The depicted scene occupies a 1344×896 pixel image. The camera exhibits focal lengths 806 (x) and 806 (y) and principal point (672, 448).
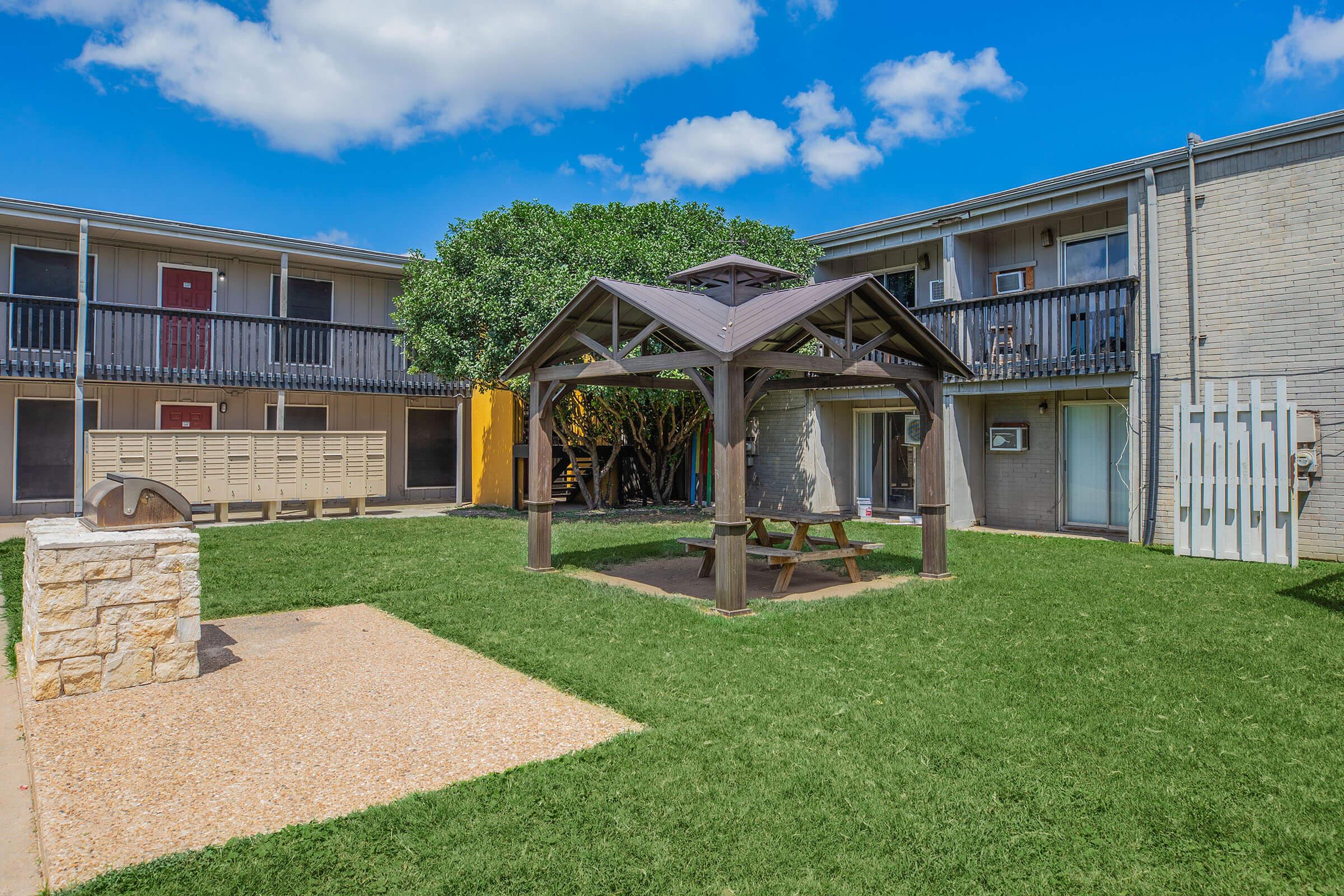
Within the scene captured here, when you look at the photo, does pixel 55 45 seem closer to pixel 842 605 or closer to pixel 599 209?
pixel 599 209

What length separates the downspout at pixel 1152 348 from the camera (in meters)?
10.8

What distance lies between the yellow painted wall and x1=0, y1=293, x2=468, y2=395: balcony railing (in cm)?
105

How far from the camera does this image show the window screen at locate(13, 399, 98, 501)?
13.8 m

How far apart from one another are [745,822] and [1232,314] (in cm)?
1036

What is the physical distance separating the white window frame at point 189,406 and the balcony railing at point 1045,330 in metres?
Answer: 13.2

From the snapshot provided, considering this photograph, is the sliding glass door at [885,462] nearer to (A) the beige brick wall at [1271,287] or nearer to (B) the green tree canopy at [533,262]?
(B) the green tree canopy at [533,262]

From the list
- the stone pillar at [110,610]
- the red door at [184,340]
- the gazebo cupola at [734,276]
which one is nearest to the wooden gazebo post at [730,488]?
the gazebo cupola at [734,276]

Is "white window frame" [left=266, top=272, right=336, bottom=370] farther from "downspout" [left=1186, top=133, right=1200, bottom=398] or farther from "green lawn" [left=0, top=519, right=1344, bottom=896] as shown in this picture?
"downspout" [left=1186, top=133, right=1200, bottom=398]

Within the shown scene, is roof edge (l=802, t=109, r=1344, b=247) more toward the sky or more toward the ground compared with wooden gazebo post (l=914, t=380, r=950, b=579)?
more toward the sky

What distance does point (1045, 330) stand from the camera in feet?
39.5

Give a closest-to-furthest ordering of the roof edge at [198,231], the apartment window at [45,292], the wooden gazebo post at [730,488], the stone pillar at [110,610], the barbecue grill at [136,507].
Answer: the stone pillar at [110,610]
the barbecue grill at [136,507]
the wooden gazebo post at [730,488]
the roof edge at [198,231]
the apartment window at [45,292]

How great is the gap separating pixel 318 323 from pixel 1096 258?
44.2ft

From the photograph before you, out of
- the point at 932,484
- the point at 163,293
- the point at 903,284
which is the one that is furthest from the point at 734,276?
the point at 163,293

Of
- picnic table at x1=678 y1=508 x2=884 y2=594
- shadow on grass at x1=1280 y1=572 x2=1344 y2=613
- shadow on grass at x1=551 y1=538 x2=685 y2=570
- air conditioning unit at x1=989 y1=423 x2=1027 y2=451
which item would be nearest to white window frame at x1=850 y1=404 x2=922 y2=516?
air conditioning unit at x1=989 y1=423 x2=1027 y2=451
